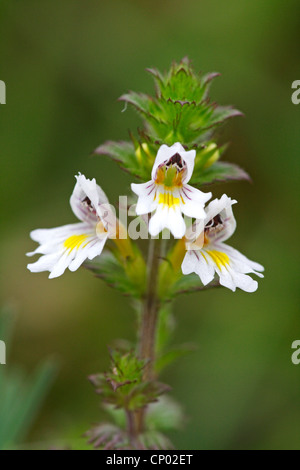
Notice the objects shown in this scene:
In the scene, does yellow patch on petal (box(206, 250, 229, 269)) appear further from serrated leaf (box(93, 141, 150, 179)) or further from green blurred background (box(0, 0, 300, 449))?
green blurred background (box(0, 0, 300, 449))

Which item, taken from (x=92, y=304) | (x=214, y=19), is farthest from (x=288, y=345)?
(x=214, y=19)

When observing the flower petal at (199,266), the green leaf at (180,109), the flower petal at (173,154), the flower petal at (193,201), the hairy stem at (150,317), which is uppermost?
the green leaf at (180,109)

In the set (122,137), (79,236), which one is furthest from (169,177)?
(122,137)

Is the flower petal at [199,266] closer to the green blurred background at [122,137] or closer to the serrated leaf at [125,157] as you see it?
the serrated leaf at [125,157]

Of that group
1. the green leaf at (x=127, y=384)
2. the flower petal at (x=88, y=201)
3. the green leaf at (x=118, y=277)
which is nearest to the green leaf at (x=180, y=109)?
the flower petal at (x=88, y=201)

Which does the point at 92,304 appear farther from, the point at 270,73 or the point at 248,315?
the point at 270,73
